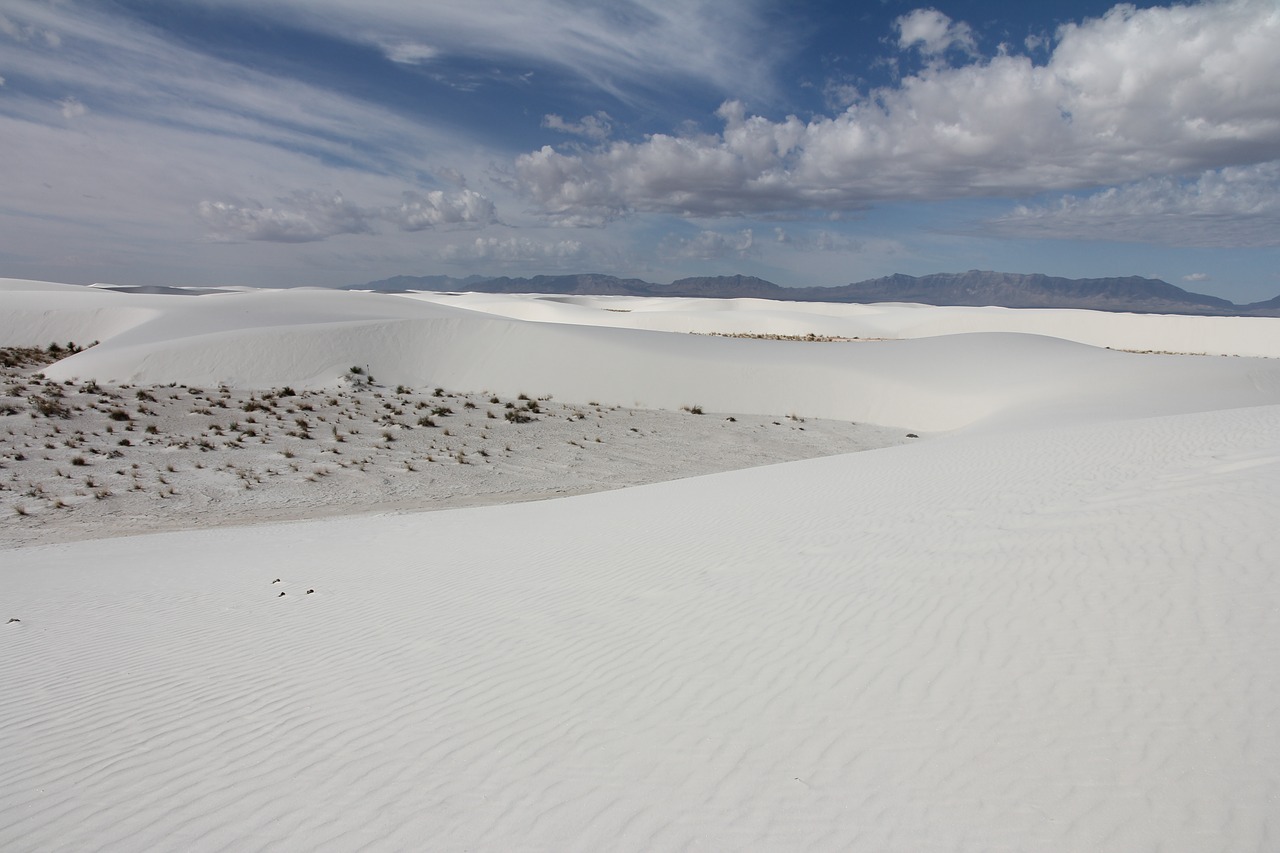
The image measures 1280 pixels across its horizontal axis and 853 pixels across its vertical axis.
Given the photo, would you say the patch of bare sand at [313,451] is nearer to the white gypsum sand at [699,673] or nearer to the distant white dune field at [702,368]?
the white gypsum sand at [699,673]

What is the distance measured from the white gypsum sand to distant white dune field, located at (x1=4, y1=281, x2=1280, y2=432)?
47.9ft

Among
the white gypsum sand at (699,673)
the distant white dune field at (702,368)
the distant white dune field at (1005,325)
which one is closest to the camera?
the white gypsum sand at (699,673)

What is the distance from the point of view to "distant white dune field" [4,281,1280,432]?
22828 mm

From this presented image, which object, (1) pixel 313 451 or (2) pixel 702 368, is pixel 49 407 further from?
(2) pixel 702 368

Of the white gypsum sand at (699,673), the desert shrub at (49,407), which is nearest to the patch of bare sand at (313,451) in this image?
the desert shrub at (49,407)

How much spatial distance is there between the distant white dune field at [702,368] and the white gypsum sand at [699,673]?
1459cm

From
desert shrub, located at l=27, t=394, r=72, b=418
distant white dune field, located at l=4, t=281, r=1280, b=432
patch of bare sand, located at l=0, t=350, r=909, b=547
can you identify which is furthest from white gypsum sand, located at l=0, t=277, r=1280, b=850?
distant white dune field, located at l=4, t=281, r=1280, b=432

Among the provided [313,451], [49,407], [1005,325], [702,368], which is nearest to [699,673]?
[313,451]

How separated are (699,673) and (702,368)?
23272 mm

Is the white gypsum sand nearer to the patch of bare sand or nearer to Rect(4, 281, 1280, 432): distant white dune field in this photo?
the patch of bare sand

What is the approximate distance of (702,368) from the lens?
27141 millimetres

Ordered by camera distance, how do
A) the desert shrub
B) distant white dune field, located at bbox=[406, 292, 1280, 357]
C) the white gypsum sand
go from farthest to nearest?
distant white dune field, located at bbox=[406, 292, 1280, 357] < the desert shrub < the white gypsum sand

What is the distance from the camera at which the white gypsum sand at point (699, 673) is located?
2.92 m

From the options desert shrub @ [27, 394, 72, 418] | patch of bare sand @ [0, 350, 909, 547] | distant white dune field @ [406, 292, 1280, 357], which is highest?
distant white dune field @ [406, 292, 1280, 357]
